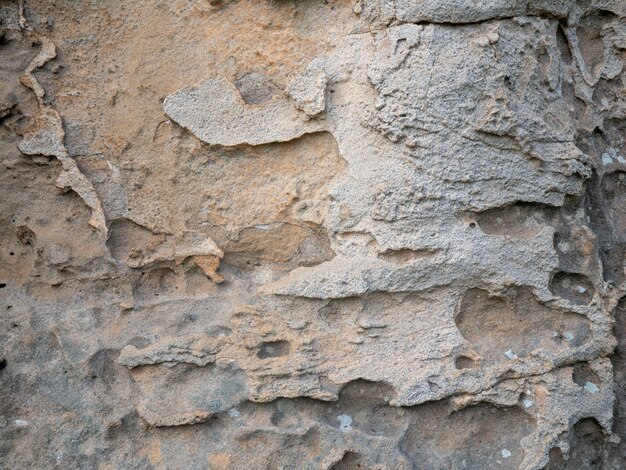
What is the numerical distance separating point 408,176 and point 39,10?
1031mm

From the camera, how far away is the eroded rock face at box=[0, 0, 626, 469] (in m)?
1.58

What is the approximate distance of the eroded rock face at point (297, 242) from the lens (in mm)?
1577

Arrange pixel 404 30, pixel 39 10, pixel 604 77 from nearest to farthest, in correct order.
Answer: pixel 404 30
pixel 39 10
pixel 604 77

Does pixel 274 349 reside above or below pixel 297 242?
below

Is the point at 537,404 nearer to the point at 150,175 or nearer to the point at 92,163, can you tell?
the point at 150,175

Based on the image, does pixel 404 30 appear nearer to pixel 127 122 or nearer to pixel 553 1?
pixel 553 1

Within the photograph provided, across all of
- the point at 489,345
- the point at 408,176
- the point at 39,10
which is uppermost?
the point at 39,10

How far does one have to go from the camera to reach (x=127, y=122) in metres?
1.67

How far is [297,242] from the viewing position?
1.70 m

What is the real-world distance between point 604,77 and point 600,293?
2.00 feet

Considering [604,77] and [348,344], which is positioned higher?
[604,77]

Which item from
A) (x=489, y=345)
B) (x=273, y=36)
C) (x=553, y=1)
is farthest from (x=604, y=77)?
(x=273, y=36)

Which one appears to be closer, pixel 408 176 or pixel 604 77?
pixel 408 176

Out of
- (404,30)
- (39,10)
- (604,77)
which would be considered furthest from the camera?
(604,77)
